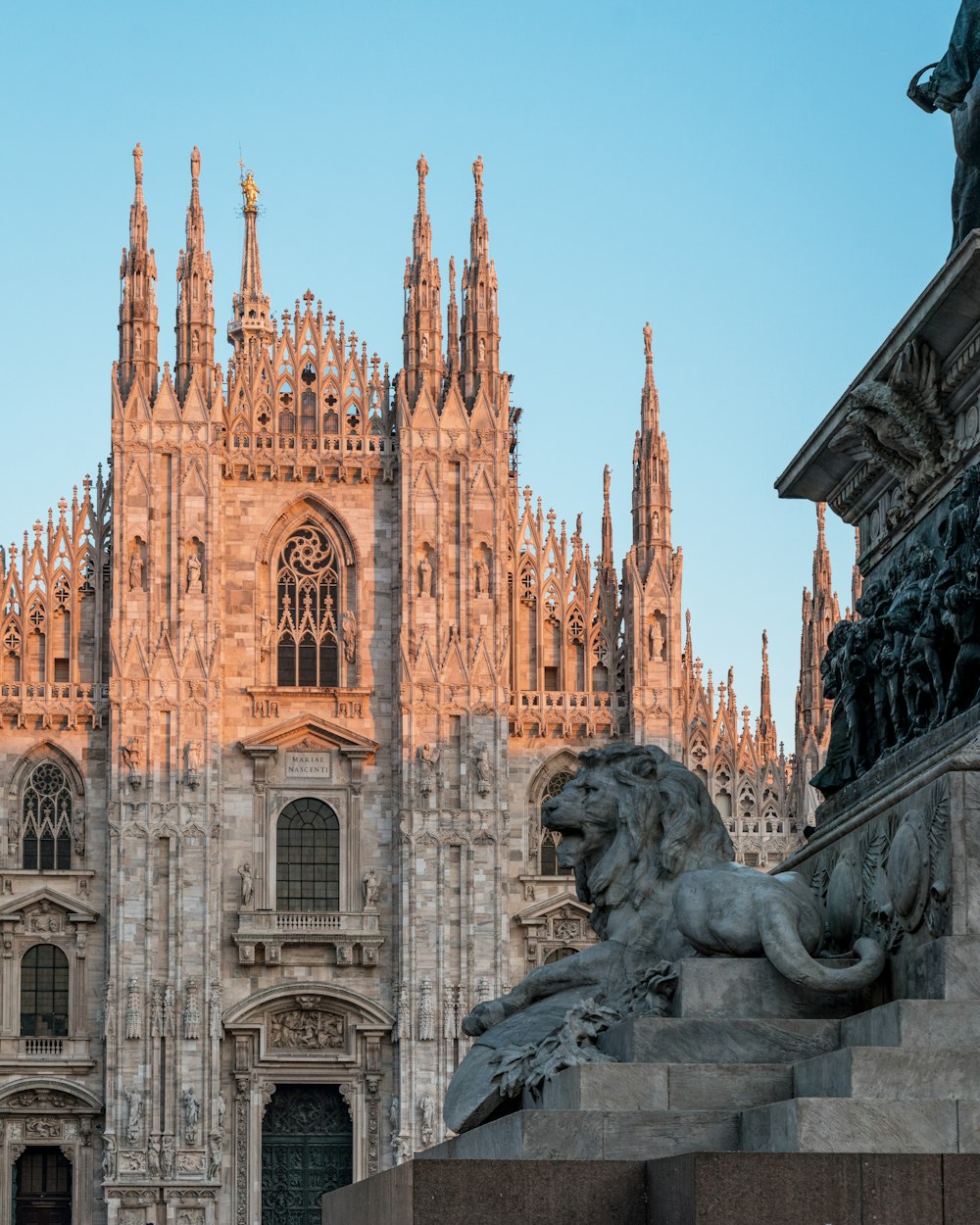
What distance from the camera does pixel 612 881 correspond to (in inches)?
346

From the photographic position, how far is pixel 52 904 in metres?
34.7

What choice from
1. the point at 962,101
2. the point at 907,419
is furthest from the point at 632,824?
the point at 962,101

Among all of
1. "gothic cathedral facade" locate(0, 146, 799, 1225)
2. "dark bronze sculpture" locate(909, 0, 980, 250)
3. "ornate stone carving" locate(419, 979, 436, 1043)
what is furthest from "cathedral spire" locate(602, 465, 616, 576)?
"dark bronze sculpture" locate(909, 0, 980, 250)

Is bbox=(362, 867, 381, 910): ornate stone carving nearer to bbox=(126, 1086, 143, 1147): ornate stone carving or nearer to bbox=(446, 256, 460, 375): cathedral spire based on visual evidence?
bbox=(126, 1086, 143, 1147): ornate stone carving

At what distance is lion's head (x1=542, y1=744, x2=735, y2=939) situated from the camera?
8.74 metres

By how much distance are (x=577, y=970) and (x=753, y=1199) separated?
2.75 metres

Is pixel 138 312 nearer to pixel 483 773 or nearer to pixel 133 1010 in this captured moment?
pixel 483 773

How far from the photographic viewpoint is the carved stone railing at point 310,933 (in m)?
34.6

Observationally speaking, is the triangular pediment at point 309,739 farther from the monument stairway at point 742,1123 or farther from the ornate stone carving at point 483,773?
the monument stairway at point 742,1123

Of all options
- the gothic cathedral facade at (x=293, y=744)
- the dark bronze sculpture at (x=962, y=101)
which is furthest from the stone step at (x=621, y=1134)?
the gothic cathedral facade at (x=293, y=744)

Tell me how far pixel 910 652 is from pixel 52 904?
2745 cm

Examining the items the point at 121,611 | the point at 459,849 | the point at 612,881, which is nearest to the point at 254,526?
the point at 121,611

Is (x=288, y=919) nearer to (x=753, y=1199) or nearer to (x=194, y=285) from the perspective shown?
(x=194, y=285)

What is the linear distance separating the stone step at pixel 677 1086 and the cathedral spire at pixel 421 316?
29.8m
